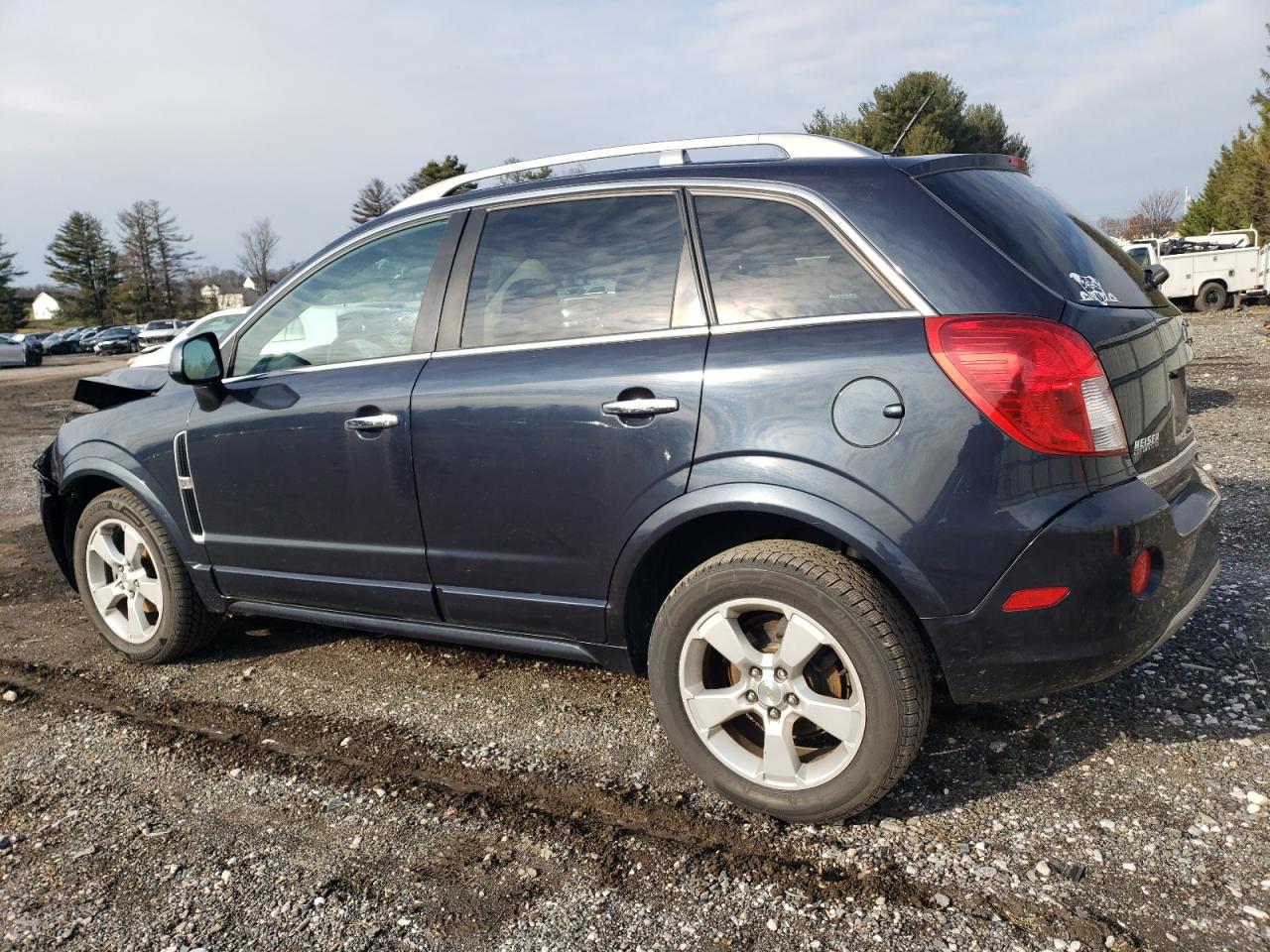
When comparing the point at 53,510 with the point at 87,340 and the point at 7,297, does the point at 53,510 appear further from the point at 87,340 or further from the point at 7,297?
the point at 7,297

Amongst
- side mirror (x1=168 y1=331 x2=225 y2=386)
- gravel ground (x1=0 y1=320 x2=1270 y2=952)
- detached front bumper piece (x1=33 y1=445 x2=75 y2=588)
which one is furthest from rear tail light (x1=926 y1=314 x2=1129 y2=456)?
detached front bumper piece (x1=33 y1=445 x2=75 y2=588)

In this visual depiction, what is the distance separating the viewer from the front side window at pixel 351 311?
11.5 ft

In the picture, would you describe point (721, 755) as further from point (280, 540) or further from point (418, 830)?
point (280, 540)

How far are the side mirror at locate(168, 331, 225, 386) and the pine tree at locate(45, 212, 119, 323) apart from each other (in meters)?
89.9

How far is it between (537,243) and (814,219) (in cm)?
100

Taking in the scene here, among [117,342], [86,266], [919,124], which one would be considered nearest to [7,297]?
[86,266]

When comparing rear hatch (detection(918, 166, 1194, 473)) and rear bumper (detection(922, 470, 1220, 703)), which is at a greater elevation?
rear hatch (detection(918, 166, 1194, 473))

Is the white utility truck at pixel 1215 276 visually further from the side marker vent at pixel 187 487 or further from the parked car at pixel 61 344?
the parked car at pixel 61 344

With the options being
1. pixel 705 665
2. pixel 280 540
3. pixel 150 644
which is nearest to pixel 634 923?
pixel 705 665

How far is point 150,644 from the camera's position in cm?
420

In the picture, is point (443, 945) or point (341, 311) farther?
point (341, 311)

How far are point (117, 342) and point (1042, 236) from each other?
5600 centimetres

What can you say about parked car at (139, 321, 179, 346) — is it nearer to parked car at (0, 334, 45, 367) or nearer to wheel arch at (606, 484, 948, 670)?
parked car at (0, 334, 45, 367)

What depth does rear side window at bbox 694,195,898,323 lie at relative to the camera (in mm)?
2672
